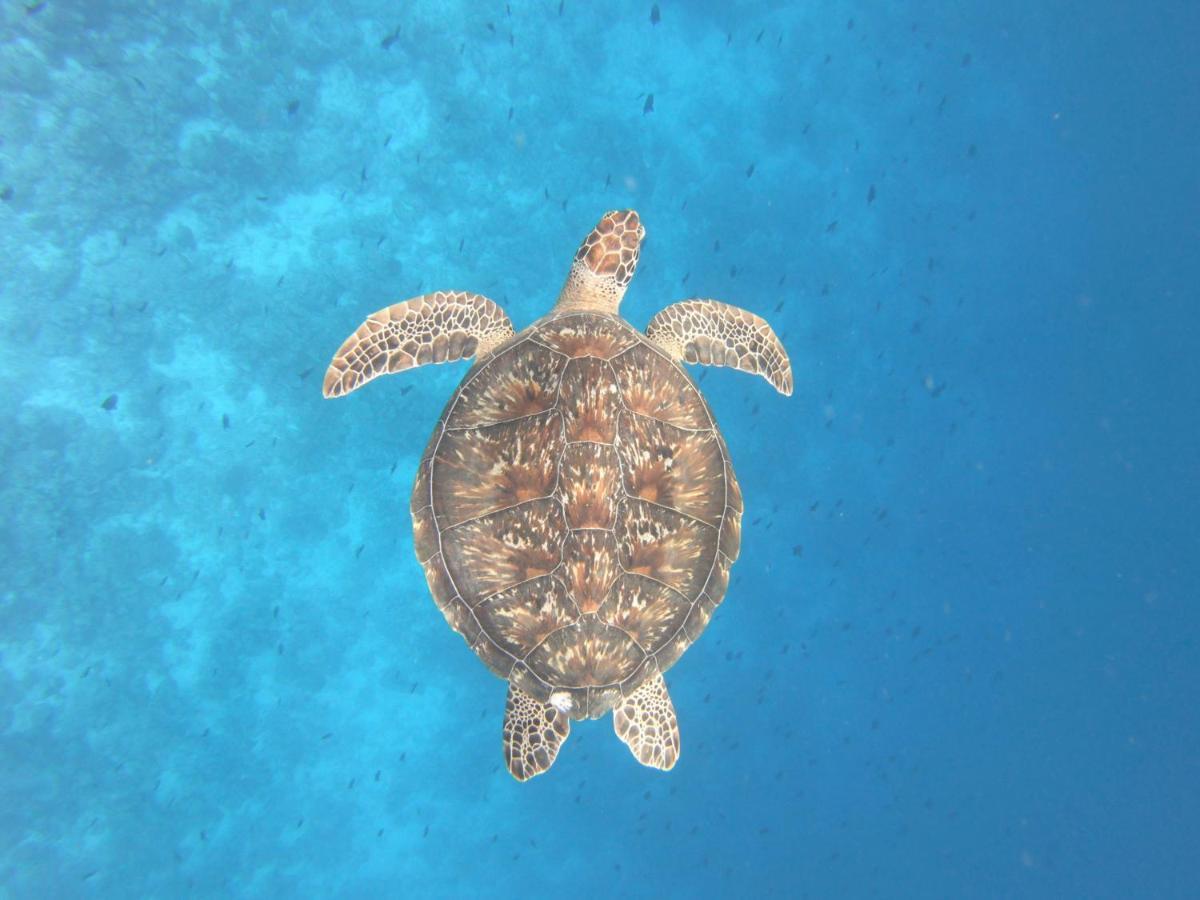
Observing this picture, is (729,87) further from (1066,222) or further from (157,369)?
(157,369)

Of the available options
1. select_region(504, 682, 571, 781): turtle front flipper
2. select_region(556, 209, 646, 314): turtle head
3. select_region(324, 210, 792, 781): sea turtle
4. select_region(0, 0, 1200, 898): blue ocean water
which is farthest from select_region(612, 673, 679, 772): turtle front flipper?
select_region(0, 0, 1200, 898): blue ocean water

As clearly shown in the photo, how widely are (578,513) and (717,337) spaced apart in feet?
6.21

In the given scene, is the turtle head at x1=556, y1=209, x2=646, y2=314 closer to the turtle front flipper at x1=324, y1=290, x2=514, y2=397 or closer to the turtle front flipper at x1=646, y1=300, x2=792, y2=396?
the turtle front flipper at x1=646, y1=300, x2=792, y2=396

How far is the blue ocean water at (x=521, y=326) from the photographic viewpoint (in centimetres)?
553

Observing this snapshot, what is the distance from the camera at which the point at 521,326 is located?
5.94 meters

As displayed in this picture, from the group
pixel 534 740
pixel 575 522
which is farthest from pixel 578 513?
pixel 534 740

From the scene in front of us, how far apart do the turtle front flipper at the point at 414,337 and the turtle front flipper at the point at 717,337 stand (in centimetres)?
113

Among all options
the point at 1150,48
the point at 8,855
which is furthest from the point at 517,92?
the point at 8,855

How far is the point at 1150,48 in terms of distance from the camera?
721 cm

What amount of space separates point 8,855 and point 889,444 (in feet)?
34.8

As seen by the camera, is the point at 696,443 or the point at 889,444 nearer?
the point at 696,443

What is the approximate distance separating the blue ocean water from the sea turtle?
2.64 metres

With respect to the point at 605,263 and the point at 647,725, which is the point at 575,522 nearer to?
the point at 647,725

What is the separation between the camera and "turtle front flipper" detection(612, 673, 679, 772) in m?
3.71
